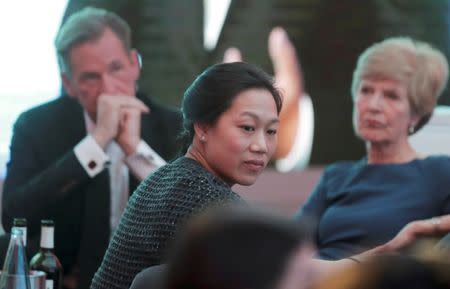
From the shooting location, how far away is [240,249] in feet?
2.81

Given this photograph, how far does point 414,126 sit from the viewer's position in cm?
322

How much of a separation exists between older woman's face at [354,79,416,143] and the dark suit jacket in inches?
25.0

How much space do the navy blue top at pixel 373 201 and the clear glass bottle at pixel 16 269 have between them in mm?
1080

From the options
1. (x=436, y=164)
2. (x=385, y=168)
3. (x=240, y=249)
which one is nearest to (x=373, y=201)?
(x=385, y=168)

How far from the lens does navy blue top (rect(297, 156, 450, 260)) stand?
2.92m

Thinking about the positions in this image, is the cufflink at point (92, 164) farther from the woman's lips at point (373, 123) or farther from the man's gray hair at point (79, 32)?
the woman's lips at point (373, 123)

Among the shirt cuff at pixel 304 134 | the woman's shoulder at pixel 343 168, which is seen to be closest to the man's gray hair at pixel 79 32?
the woman's shoulder at pixel 343 168

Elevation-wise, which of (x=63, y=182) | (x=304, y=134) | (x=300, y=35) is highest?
(x=300, y=35)

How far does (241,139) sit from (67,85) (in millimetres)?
1205

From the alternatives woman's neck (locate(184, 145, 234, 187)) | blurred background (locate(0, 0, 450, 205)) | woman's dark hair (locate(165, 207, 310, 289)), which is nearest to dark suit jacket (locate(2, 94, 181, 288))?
woman's neck (locate(184, 145, 234, 187))

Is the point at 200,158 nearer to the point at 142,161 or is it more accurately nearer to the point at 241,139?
the point at 241,139

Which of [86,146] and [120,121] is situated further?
[120,121]

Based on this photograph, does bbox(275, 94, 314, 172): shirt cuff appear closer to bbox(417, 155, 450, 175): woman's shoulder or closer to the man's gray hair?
the man's gray hair

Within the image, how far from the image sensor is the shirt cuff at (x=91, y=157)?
→ 304cm
